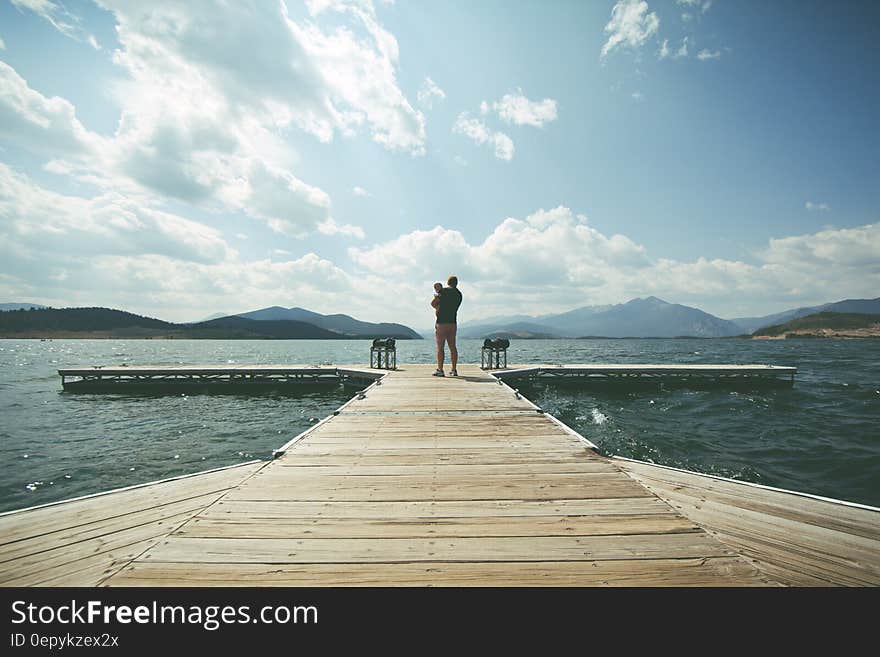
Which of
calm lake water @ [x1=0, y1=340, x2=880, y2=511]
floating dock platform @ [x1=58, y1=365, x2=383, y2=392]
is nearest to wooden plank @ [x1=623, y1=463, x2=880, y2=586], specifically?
calm lake water @ [x1=0, y1=340, x2=880, y2=511]

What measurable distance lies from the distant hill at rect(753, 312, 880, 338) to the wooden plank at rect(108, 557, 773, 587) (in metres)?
165

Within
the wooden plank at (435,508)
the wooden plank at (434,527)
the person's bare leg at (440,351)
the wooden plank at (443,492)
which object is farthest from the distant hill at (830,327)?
the wooden plank at (434,527)

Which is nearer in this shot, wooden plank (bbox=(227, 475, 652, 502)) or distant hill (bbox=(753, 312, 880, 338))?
wooden plank (bbox=(227, 475, 652, 502))

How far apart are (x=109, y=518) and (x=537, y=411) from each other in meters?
6.12

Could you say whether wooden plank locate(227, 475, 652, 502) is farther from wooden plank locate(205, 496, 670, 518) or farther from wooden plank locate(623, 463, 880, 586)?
wooden plank locate(623, 463, 880, 586)

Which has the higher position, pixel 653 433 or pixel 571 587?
pixel 571 587

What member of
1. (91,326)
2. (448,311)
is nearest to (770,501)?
(448,311)

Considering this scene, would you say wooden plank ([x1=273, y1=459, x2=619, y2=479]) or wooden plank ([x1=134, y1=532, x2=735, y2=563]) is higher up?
wooden plank ([x1=134, y1=532, x2=735, y2=563])

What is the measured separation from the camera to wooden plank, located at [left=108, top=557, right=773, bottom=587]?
194 cm

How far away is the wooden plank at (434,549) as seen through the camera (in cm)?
216

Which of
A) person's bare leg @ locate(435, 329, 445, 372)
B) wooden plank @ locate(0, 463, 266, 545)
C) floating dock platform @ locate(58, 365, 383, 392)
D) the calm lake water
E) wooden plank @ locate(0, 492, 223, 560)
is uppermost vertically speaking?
person's bare leg @ locate(435, 329, 445, 372)

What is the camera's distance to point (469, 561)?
2119 millimetres
